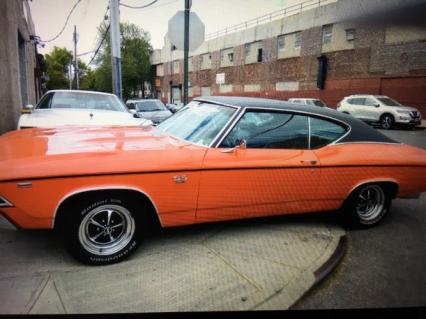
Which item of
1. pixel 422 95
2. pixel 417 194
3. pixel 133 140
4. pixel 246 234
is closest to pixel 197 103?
pixel 133 140

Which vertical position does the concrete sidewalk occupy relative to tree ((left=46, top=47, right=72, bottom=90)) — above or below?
below

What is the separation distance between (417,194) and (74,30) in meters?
3.58

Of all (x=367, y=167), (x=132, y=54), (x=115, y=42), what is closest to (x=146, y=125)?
(x=132, y=54)

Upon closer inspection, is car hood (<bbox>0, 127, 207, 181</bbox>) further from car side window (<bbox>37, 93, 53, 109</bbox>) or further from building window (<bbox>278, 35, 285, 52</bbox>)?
building window (<bbox>278, 35, 285, 52</bbox>)

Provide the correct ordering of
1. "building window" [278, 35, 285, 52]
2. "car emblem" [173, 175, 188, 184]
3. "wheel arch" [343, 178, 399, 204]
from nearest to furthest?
"car emblem" [173, 175, 188, 184] → "wheel arch" [343, 178, 399, 204] → "building window" [278, 35, 285, 52]

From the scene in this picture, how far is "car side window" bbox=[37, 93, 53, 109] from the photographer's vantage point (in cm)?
593

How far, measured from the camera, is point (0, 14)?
254 inches

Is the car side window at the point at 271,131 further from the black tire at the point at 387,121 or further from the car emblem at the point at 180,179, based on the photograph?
the black tire at the point at 387,121

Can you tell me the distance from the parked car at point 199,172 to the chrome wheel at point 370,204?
11 mm

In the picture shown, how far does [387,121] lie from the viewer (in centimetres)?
1573

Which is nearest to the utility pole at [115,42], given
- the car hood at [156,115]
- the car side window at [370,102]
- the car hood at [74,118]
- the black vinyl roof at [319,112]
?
the car hood at [74,118]

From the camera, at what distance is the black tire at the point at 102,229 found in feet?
8.05

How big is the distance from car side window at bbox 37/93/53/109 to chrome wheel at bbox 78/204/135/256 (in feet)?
13.5

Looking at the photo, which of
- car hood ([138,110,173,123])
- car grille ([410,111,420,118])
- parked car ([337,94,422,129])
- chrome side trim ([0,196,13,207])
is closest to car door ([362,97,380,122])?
parked car ([337,94,422,129])
